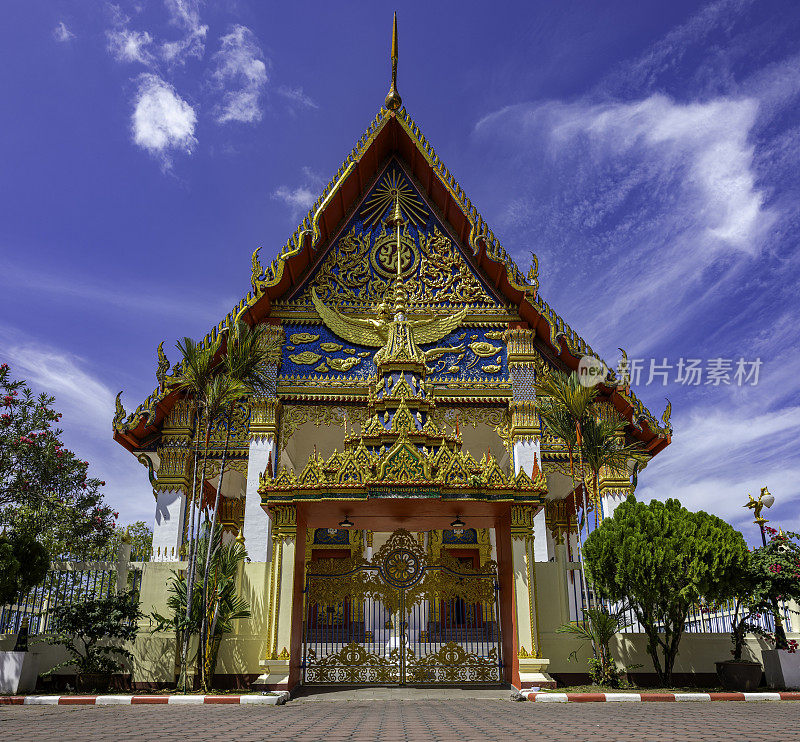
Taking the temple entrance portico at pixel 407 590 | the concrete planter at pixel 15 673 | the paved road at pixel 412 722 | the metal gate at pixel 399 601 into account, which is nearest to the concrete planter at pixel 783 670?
the paved road at pixel 412 722

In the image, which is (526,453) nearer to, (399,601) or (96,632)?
(399,601)

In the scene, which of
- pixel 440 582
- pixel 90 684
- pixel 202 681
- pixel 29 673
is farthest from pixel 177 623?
pixel 440 582

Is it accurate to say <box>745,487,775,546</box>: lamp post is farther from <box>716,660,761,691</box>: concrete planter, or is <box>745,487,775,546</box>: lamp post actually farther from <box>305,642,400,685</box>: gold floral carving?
<box>305,642,400,685</box>: gold floral carving

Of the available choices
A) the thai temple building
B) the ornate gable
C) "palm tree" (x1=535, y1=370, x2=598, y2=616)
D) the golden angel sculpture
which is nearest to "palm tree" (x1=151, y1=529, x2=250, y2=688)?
the thai temple building

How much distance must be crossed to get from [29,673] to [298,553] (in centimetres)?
414

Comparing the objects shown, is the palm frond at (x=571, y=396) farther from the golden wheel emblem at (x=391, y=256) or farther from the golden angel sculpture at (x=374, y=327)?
the golden wheel emblem at (x=391, y=256)

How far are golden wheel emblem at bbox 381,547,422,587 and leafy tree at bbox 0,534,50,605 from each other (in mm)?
A: 5082

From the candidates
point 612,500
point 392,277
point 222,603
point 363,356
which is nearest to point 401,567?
point 222,603

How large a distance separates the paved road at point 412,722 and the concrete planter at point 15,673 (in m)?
1.23

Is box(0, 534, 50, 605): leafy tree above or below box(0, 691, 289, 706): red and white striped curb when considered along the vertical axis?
above

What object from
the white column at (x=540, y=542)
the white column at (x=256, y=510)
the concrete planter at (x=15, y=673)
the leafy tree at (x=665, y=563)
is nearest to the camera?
the concrete planter at (x=15, y=673)

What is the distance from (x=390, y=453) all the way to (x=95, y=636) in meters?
5.04

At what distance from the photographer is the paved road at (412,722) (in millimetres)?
5242

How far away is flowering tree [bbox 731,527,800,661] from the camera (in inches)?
400
